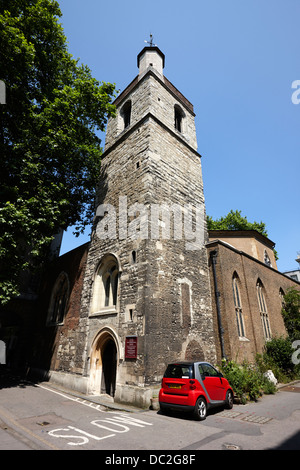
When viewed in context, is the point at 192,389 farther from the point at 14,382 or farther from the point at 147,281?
the point at 14,382

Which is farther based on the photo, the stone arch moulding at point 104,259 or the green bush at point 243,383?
the stone arch moulding at point 104,259

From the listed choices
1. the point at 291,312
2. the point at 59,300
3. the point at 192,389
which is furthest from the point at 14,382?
the point at 291,312

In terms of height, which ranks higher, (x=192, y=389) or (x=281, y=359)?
(x=281, y=359)

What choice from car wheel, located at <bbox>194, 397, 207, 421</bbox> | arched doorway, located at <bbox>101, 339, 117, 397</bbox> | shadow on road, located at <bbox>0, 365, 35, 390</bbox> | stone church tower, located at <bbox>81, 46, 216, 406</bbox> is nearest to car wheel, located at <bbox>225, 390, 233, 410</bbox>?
car wheel, located at <bbox>194, 397, 207, 421</bbox>

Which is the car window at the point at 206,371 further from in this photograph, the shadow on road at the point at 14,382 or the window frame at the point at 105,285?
the shadow on road at the point at 14,382

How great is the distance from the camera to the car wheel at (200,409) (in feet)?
19.6

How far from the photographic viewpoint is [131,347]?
8.34 meters

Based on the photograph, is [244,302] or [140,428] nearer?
[140,428]

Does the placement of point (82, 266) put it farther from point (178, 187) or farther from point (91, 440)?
point (91, 440)

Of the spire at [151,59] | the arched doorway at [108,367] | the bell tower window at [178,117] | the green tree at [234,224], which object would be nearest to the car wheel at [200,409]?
the arched doorway at [108,367]

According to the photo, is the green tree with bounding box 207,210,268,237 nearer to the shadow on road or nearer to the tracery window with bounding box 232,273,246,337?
the tracery window with bounding box 232,273,246,337

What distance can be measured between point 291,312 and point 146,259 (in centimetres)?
1263

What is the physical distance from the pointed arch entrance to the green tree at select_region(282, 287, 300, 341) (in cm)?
1123

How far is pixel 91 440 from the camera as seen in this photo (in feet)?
15.3
